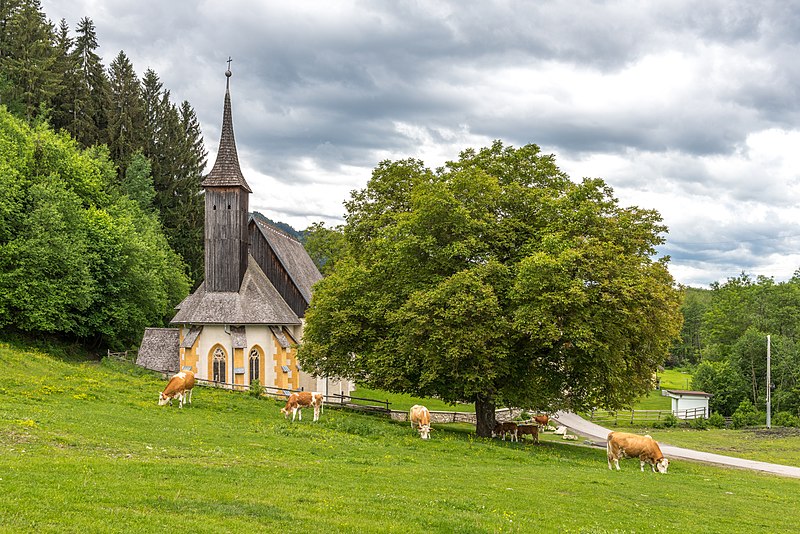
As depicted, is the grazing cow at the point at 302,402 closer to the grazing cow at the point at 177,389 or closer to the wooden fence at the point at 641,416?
the grazing cow at the point at 177,389

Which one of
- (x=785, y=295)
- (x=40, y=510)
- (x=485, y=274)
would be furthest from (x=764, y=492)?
(x=785, y=295)

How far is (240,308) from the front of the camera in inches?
1549

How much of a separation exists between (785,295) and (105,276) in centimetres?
7310

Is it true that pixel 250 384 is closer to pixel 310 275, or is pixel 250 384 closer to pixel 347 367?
pixel 347 367

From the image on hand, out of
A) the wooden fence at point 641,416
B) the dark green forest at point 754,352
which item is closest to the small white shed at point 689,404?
the wooden fence at point 641,416

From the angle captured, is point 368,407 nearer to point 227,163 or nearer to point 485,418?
point 485,418

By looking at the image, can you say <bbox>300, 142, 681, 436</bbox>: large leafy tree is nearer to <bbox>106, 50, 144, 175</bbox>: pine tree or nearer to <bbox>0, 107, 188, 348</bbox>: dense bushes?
<bbox>0, 107, 188, 348</bbox>: dense bushes

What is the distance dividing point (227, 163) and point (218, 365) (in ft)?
43.2

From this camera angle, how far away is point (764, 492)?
19.7m

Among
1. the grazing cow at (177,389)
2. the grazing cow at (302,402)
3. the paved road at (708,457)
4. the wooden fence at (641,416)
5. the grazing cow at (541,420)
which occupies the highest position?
the grazing cow at (177,389)

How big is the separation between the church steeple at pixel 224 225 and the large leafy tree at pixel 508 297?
11.4 metres

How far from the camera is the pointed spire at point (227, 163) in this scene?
40.2m

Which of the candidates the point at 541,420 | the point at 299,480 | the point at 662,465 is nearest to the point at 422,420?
the point at 662,465

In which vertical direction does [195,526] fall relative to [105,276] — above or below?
below
